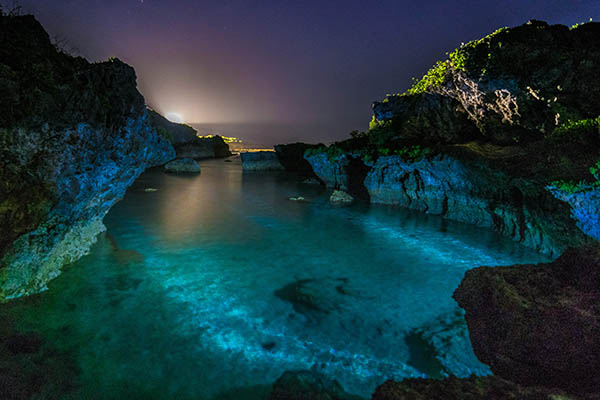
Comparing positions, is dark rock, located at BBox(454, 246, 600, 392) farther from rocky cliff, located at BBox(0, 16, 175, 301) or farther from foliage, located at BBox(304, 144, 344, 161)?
foliage, located at BBox(304, 144, 344, 161)

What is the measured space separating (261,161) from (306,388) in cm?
4430

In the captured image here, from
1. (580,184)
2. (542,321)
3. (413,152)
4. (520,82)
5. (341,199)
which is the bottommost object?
(542,321)

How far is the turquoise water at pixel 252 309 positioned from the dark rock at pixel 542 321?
1.60 feet

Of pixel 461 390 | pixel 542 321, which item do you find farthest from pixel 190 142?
pixel 461 390

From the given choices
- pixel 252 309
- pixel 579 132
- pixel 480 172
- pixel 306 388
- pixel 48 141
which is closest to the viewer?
pixel 306 388

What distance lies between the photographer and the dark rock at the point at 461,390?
3.43 meters

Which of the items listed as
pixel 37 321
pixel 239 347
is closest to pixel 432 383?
pixel 239 347

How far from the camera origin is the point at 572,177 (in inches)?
313

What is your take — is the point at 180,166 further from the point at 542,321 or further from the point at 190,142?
the point at 542,321

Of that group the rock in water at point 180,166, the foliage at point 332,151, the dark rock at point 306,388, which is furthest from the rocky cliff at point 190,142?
the dark rock at point 306,388

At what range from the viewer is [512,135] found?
11.8m

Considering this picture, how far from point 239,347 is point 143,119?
688cm

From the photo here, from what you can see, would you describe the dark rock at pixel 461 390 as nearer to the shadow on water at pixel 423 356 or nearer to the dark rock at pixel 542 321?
the shadow on water at pixel 423 356

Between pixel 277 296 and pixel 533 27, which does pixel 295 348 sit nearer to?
pixel 277 296
